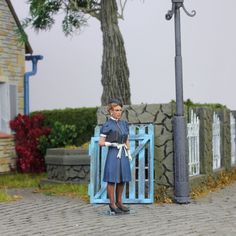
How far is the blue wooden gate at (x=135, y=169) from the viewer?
338 inches

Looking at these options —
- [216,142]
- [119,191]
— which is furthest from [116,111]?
[216,142]

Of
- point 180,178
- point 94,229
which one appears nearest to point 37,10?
point 180,178

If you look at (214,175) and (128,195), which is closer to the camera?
(128,195)

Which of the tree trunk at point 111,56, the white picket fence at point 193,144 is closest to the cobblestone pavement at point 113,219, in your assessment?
the white picket fence at point 193,144

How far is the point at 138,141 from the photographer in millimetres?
8680

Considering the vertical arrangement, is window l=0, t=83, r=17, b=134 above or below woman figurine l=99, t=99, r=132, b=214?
above

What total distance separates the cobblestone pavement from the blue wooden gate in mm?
206

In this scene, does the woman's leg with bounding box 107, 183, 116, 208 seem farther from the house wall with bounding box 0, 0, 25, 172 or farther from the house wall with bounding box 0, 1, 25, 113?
the house wall with bounding box 0, 1, 25, 113

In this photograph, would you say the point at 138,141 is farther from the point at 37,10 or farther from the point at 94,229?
the point at 37,10

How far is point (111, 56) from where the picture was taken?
1170cm

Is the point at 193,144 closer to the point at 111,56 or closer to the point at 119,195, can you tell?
the point at 119,195

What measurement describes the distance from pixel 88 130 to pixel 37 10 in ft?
9.13

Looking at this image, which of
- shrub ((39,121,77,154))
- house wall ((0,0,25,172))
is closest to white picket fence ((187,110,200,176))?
shrub ((39,121,77,154))

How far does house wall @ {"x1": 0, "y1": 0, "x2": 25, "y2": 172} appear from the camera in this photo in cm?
1390
